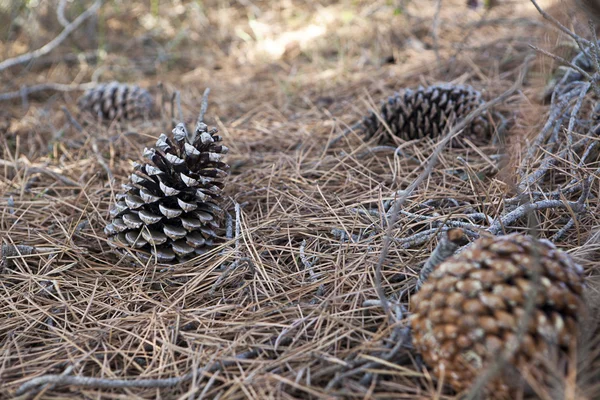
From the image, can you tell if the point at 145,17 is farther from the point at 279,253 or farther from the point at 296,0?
the point at 279,253

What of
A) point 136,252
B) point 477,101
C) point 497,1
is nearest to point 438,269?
point 136,252

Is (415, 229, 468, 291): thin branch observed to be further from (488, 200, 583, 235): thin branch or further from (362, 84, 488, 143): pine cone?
(362, 84, 488, 143): pine cone

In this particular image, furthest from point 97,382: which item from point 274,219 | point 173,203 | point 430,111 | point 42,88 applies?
point 42,88

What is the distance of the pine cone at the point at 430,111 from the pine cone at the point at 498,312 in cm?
116

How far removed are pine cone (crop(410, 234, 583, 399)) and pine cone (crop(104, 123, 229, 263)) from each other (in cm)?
86

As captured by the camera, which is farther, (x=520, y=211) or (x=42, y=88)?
(x=42, y=88)

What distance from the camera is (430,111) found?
85.4 inches

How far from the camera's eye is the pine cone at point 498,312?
37.3 inches

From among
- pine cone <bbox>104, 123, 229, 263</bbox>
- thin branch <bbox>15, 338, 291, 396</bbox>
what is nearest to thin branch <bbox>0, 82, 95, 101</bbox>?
pine cone <bbox>104, 123, 229, 263</bbox>

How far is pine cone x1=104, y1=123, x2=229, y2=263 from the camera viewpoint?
166 cm

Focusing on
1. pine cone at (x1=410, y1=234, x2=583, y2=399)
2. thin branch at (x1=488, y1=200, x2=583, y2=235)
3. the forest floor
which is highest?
pine cone at (x1=410, y1=234, x2=583, y2=399)

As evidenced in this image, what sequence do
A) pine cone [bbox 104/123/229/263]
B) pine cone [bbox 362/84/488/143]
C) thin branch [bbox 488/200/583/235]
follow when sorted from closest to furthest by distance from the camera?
thin branch [bbox 488/200/583/235], pine cone [bbox 104/123/229/263], pine cone [bbox 362/84/488/143]

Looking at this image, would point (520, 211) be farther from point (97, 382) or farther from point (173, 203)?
point (97, 382)

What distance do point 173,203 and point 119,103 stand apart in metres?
1.43
